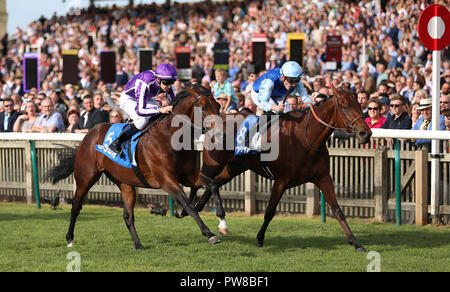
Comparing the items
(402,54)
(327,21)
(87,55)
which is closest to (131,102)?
(402,54)

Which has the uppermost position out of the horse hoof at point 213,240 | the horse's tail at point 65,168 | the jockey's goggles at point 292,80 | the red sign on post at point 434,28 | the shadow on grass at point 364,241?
the red sign on post at point 434,28

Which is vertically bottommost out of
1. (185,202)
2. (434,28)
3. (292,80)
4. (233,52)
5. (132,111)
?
(185,202)

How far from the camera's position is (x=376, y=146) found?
9.87 metres

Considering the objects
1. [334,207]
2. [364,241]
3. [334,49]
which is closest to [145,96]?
[334,207]

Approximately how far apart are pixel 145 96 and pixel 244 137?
1238 millimetres

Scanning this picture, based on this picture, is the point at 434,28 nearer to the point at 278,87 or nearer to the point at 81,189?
the point at 278,87

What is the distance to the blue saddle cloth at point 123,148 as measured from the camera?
27.1 ft

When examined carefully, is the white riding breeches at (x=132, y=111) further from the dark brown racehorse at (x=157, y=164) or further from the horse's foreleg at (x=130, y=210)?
the horse's foreleg at (x=130, y=210)

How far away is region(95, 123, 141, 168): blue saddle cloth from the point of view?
325 inches

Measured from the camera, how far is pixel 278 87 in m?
8.53

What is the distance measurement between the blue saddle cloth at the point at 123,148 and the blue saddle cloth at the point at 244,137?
1.13 meters

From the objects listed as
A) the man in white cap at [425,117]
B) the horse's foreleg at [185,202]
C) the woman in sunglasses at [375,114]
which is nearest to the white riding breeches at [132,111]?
the horse's foreleg at [185,202]
